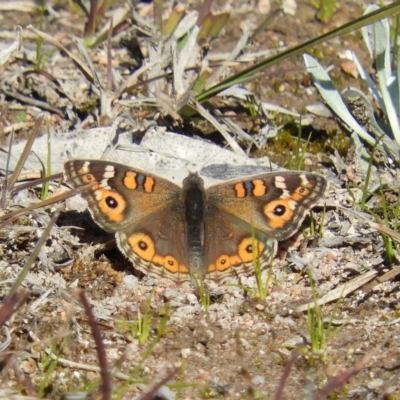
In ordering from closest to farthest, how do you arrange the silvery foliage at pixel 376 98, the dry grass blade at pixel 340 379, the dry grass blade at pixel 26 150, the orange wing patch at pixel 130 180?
the dry grass blade at pixel 340 379 < the dry grass blade at pixel 26 150 < the orange wing patch at pixel 130 180 < the silvery foliage at pixel 376 98

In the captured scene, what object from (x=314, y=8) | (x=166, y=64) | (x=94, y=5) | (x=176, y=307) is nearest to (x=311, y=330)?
(x=176, y=307)

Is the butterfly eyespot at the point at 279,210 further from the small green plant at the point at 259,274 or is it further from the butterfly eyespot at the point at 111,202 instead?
the butterfly eyespot at the point at 111,202

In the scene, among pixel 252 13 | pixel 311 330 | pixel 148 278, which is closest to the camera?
pixel 311 330

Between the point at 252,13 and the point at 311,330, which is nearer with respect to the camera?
the point at 311,330

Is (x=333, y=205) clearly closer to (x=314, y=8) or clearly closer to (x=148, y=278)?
(x=148, y=278)

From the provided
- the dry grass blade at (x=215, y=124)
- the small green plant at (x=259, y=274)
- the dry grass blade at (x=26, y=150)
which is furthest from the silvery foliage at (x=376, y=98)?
the dry grass blade at (x=26, y=150)

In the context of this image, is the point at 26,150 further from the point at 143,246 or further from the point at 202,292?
the point at 202,292

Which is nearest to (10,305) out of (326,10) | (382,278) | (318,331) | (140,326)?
(140,326)

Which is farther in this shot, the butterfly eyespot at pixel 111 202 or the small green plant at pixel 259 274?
the butterfly eyespot at pixel 111 202

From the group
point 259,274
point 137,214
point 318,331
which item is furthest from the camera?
point 137,214
